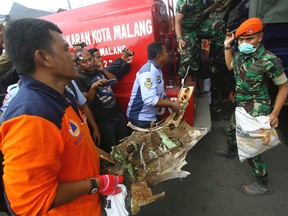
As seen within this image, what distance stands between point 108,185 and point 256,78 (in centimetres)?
161

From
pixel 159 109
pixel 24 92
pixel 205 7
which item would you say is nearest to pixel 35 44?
pixel 24 92

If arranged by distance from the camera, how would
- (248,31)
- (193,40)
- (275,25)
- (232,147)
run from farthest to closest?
(193,40), (275,25), (232,147), (248,31)

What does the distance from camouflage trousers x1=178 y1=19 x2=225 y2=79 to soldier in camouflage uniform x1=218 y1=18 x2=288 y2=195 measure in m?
0.83

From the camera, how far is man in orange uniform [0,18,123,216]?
0.81 meters

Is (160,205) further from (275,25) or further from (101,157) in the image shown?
(275,25)

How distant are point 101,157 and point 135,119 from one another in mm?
1109

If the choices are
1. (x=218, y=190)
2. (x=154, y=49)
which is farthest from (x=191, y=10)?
(x=218, y=190)

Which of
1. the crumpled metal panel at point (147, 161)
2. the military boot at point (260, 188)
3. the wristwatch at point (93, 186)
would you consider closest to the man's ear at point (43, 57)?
the wristwatch at point (93, 186)

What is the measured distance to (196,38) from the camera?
3.23 metres

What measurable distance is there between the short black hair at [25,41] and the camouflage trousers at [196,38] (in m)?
2.36

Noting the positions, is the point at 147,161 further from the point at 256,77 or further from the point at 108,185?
the point at 256,77

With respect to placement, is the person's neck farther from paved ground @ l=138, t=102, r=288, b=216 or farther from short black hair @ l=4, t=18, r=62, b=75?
paved ground @ l=138, t=102, r=288, b=216

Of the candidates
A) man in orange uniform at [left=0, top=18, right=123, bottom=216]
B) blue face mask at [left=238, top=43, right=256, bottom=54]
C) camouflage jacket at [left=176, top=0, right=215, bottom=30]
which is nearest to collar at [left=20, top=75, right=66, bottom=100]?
man in orange uniform at [left=0, top=18, right=123, bottom=216]

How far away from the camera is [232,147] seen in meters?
2.76
